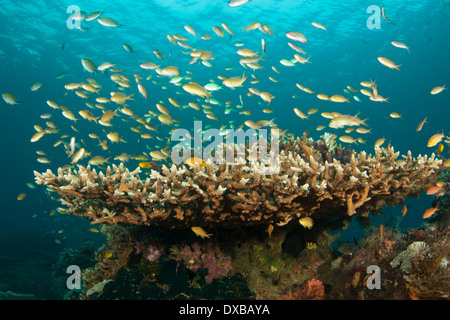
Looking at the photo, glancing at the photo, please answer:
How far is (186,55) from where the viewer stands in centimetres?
3459

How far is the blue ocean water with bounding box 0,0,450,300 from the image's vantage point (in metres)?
25.1

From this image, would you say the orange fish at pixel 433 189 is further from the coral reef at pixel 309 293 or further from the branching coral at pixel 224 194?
the coral reef at pixel 309 293

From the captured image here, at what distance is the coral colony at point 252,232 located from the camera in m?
3.30

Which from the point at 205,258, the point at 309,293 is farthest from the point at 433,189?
the point at 205,258

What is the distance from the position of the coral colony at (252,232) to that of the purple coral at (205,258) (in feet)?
0.05

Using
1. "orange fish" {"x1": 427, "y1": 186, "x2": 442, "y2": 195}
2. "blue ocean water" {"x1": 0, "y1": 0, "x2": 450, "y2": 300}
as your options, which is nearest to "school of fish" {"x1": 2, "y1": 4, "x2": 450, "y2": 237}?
"blue ocean water" {"x1": 0, "y1": 0, "x2": 450, "y2": 300}

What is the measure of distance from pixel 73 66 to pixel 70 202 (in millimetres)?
39510

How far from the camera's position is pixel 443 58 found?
42.9 metres

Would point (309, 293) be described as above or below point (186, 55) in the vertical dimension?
below

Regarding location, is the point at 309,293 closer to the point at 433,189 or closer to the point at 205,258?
the point at 205,258

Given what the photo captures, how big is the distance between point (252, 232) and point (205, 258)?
911 mm

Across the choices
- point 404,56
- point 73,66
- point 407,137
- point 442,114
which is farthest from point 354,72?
point 73,66

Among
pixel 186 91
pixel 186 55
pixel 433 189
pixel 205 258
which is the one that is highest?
pixel 186 55
